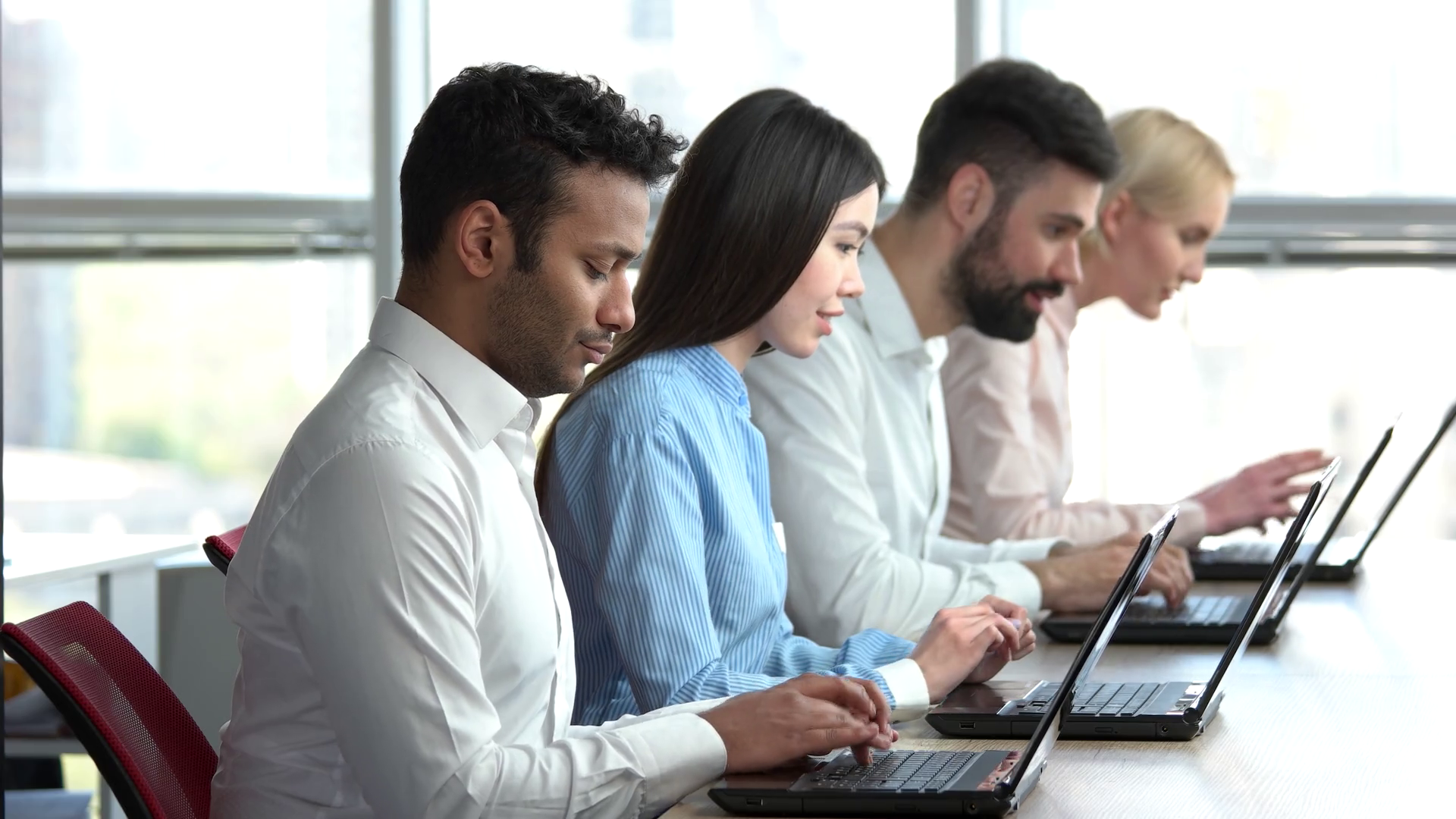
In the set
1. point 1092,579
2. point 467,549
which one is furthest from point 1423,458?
point 467,549

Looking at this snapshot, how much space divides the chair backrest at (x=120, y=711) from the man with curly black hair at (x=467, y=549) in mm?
61

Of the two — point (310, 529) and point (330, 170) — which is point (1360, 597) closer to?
point (310, 529)

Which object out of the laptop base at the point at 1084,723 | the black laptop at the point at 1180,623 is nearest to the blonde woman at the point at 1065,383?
the black laptop at the point at 1180,623

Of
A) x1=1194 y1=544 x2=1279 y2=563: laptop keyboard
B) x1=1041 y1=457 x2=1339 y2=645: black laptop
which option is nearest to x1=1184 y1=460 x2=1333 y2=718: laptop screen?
x1=1041 y1=457 x2=1339 y2=645: black laptop

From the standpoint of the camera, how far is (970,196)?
109 inches

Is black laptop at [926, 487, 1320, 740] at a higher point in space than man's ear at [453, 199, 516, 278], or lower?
lower

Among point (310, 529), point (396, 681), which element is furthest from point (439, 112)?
point (396, 681)

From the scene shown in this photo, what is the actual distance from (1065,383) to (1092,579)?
1.27 meters

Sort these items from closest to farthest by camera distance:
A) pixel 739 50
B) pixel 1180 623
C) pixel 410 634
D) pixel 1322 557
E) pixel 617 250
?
pixel 410 634 < pixel 617 250 < pixel 1180 623 < pixel 1322 557 < pixel 739 50

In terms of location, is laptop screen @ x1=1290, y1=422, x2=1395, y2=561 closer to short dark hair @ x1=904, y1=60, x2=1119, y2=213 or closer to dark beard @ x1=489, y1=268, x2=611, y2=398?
short dark hair @ x1=904, y1=60, x2=1119, y2=213

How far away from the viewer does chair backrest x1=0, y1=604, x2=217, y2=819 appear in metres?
1.25

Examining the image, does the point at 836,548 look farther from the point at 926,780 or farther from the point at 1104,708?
the point at 926,780

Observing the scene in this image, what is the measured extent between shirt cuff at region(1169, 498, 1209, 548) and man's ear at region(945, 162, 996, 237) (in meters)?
0.60

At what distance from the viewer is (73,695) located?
125 cm
